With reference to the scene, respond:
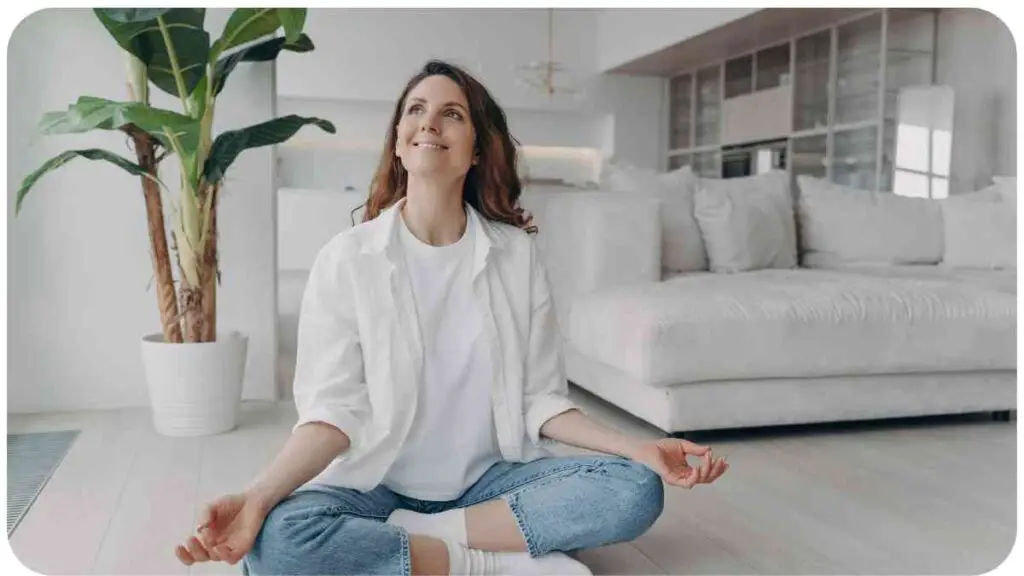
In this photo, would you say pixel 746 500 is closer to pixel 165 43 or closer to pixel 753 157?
pixel 165 43

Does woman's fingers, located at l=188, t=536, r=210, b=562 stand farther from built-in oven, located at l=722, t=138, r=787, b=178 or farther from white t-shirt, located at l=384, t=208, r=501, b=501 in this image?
built-in oven, located at l=722, t=138, r=787, b=178

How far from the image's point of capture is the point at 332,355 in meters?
1.51

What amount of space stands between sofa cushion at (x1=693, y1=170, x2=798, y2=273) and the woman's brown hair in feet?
6.37

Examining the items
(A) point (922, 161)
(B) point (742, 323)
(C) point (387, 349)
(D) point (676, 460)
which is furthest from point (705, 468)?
(A) point (922, 161)

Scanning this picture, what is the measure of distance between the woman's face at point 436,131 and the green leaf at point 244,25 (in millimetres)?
1267

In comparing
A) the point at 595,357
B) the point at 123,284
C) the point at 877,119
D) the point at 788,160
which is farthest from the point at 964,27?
the point at 123,284

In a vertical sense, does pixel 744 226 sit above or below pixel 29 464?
above

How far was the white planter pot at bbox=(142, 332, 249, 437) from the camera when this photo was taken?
273cm

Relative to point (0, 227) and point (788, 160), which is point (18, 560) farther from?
point (788, 160)

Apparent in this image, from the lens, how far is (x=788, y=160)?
7.11m

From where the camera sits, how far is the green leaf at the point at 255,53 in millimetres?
2709

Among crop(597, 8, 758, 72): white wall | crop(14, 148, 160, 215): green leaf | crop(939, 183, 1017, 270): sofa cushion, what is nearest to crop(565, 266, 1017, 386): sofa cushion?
crop(939, 183, 1017, 270): sofa cushion

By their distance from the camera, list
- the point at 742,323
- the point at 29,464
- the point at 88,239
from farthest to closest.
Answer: the point at 88,239
the point at 742,323
the point at 29,464

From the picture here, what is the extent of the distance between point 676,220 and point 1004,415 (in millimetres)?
1256
